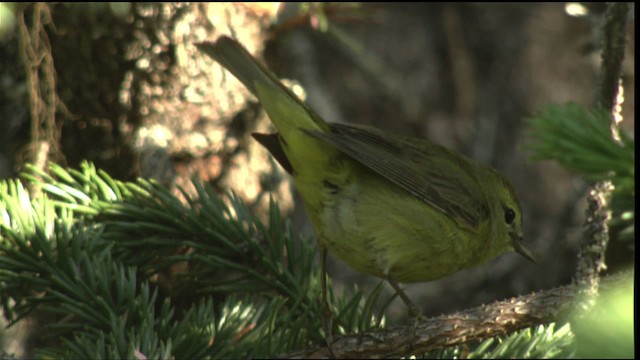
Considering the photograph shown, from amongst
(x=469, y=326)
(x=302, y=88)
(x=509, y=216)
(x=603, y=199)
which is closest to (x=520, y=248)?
(x=509, y=216)

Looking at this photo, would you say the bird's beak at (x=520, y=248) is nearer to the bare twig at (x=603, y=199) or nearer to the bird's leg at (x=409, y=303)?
the bird's leg at (x=409, y=303)

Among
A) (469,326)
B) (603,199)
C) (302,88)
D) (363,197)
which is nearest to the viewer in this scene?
(469,326)

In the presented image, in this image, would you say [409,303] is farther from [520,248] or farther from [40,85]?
[40,85]

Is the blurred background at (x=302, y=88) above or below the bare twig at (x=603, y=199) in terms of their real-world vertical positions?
above

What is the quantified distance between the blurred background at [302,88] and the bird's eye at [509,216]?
56 cm

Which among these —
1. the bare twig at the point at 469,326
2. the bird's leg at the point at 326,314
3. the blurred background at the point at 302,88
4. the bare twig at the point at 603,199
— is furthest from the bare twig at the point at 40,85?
the bare twig at the point at 603,199

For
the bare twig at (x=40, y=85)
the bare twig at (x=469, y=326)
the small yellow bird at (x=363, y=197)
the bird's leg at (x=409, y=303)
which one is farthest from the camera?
the bare twig at (x=40, y=85)

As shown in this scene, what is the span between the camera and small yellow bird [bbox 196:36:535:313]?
99.1 inches

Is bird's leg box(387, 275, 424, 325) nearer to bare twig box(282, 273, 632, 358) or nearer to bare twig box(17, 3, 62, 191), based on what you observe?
bare twig box(282, 273, 632, 358)

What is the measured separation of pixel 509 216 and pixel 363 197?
0.71m

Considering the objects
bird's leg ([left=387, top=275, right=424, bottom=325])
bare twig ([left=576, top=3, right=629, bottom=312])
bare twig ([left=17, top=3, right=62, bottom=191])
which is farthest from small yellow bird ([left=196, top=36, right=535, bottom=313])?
bare twig ([left=17, top=3, right=62, bottom=191])

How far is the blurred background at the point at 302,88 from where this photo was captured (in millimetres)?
3324

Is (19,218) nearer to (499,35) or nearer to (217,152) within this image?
(217,152)

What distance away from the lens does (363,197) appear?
262cm
